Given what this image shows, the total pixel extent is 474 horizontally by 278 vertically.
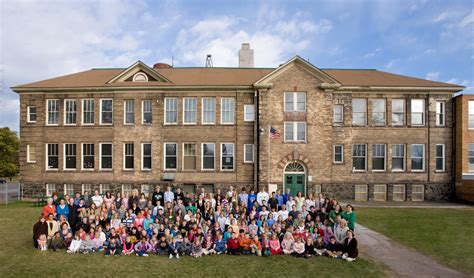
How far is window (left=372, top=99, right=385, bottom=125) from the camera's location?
24.1 metres

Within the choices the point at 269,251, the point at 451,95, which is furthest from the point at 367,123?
the point at 269,251

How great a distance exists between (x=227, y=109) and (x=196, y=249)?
50.2ft

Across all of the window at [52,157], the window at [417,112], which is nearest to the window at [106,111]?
the window at [52,157]

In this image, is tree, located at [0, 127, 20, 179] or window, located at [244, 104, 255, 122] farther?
tree, located at [0, 127, 20, 179]

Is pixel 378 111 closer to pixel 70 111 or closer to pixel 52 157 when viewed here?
pixel 70 111

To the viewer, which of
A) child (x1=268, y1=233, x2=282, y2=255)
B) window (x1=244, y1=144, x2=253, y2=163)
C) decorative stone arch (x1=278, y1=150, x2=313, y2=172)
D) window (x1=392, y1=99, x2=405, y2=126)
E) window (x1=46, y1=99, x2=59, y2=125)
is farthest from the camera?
window (x1=46, y1=99, x2=59, y2=125)

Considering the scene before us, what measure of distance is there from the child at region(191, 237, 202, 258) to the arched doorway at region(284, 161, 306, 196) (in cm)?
1399

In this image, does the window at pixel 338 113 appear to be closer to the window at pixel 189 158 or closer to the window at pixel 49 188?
the window at pixel 189 158

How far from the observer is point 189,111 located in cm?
2395

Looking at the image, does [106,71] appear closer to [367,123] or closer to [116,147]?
[116,147]

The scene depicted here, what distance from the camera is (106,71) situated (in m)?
28.1

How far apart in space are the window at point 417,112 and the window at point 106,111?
25417mm

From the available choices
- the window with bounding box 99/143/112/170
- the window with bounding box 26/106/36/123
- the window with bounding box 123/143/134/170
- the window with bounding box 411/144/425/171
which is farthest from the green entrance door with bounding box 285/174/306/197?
the window with bounding box 26/106/36/123

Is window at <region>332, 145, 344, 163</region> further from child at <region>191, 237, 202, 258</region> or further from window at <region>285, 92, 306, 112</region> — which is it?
child at <region>191, 237, 202, 258</region>
